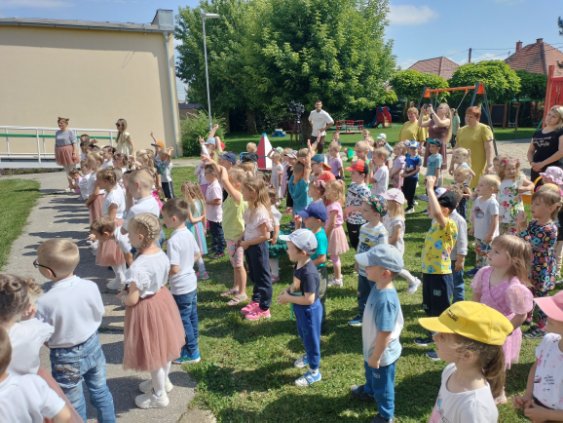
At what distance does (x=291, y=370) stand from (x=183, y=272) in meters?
1.49

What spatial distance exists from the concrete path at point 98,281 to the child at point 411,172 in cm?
650

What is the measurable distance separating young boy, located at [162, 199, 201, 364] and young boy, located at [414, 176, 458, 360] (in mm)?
2488

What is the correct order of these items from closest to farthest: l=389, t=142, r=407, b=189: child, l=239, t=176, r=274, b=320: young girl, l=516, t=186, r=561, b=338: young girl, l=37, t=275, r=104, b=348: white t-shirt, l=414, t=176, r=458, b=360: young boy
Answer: l=37, t=275, r=104, b=348: white t-shirt
l=414, t=176, r=458, b=360: young boy
l=516, t=186, r=561, b=338: young girl
l=239, t=176, r=274, b=320: young girl
l=389, t=142, r=407, b=189: child

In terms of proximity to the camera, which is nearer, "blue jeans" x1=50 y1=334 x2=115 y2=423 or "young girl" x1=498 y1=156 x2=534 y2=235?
"blue jeans" x1=50 y1=334 x2=115 y2=423

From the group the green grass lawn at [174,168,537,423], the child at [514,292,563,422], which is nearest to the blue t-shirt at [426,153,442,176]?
the green grass lawn at [174,168,537,423]

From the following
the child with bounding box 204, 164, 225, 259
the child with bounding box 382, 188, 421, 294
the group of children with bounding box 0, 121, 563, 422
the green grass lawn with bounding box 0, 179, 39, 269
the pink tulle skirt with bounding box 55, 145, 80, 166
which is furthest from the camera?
the pink tulle skirt with bounding box 55, 145, 80, 166

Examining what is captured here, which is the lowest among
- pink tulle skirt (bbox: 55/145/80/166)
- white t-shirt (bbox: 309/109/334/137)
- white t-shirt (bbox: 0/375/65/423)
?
white t-shirt (bbox: 0/375/65/423)

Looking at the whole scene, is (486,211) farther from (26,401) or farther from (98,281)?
(98,281)

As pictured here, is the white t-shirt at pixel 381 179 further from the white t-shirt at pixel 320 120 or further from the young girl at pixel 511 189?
the white t-shirt at pixel 320 120

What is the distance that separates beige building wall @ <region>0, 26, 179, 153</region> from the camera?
18141 mm

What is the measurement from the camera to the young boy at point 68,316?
3141mm

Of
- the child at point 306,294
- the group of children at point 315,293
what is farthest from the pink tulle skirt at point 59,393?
the child at point 306,294

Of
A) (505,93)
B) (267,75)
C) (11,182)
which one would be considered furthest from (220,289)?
(505,93)

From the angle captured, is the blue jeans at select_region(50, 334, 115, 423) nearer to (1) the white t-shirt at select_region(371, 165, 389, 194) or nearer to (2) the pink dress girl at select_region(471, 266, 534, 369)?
(2) the pink dress girl at select_region(471, 266, 534, 369)
